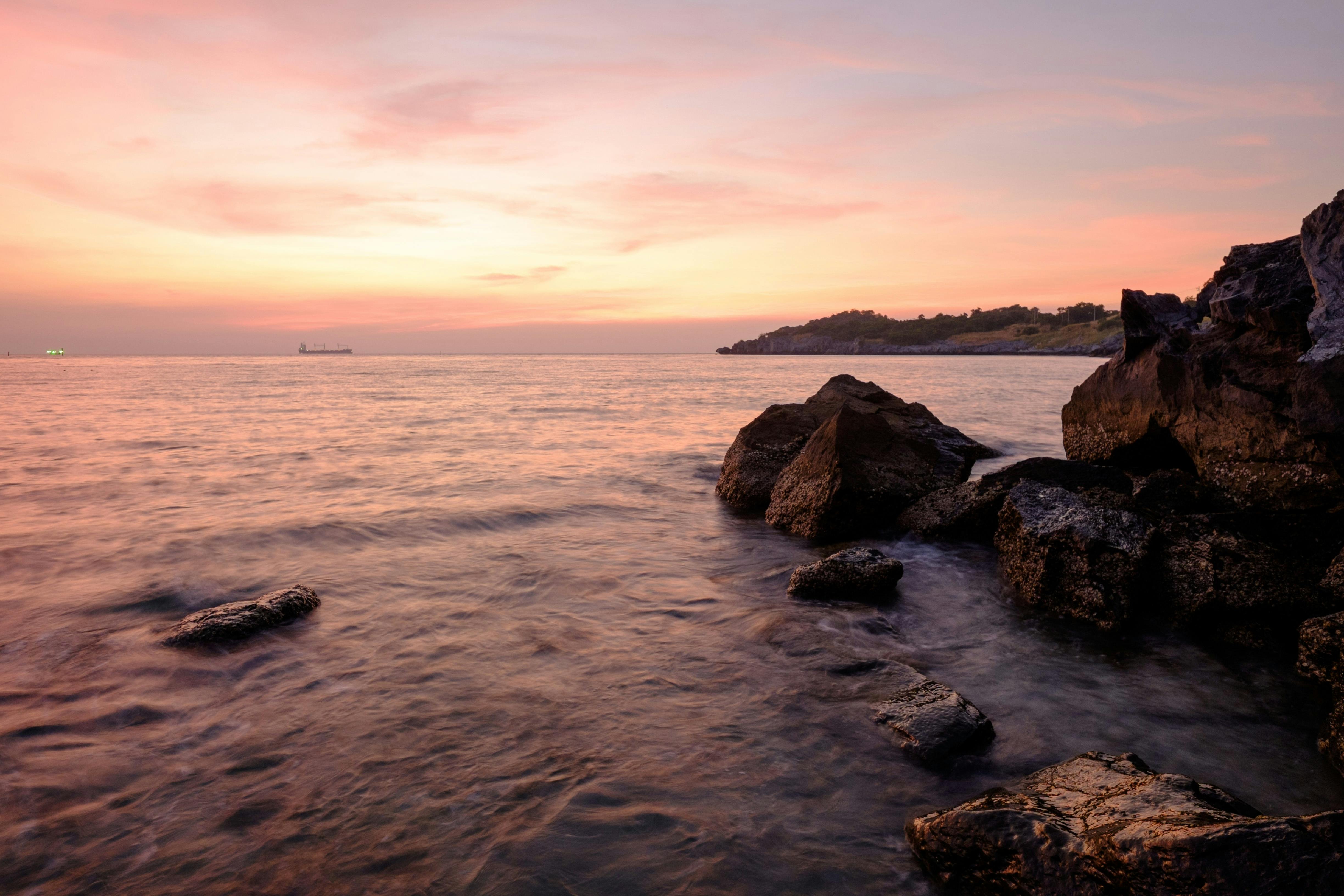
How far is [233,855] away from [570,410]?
98.0 feet

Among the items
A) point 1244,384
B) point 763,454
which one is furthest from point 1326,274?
point 763,454

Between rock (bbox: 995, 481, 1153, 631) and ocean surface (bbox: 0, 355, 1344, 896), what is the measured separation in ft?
0.88

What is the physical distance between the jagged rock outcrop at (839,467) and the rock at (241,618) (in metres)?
6.53

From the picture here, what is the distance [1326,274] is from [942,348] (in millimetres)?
160222

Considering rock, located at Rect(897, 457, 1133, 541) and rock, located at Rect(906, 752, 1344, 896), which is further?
rock, located at Rect(897, 457, 1133, 541)

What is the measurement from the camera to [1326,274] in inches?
266

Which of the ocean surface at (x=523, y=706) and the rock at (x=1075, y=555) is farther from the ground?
the rock at (x=1075, y=555)

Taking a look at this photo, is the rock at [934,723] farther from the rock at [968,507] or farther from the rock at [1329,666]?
the rock at [968,507]

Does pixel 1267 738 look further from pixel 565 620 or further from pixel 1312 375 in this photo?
pixel 565 620

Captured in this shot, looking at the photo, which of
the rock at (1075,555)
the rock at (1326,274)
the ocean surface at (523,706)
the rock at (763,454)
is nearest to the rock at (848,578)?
the ocean surface at (523,706)

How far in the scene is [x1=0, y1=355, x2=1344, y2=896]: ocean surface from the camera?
3.88 meters

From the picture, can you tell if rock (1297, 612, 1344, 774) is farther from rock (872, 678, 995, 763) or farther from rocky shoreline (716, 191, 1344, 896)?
rock (872, 678, 995, 763)

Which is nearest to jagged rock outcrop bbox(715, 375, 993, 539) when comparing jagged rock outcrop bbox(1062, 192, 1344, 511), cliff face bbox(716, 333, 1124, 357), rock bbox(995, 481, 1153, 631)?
jagged rock outcrop bbox(1062, 192, 1344, 511)

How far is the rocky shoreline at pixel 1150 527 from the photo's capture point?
10.0 ft
